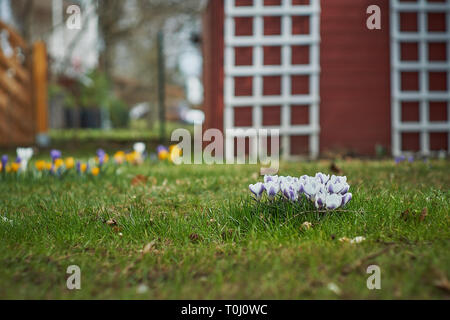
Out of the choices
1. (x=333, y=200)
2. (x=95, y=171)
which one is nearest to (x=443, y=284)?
(x=333, y=200)

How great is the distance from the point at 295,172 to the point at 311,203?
53.4 inches

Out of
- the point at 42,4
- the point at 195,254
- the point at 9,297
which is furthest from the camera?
the point at 42,4

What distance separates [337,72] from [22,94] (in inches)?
192

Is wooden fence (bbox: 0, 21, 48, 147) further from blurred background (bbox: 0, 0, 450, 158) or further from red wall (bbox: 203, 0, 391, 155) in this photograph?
red wall (bbox: 203, 0, 391, 155)

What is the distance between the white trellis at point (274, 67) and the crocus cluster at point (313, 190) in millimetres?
3281

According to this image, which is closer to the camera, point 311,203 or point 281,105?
point 311,203

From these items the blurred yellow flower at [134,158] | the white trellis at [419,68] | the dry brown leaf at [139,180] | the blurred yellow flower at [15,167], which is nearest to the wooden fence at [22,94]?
the blurred yellow flower at [134,158]

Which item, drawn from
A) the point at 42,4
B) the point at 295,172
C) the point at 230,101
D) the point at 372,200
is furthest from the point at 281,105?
the point at 42,4

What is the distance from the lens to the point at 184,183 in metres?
3.32

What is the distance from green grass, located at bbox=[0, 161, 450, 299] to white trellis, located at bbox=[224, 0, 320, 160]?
2703mm

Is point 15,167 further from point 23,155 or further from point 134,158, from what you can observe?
point 134,158

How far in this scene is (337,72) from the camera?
548 cm

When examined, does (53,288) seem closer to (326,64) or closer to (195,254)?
(195,254)

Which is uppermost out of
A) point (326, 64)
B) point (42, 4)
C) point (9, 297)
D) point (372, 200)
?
point (42, 4)
